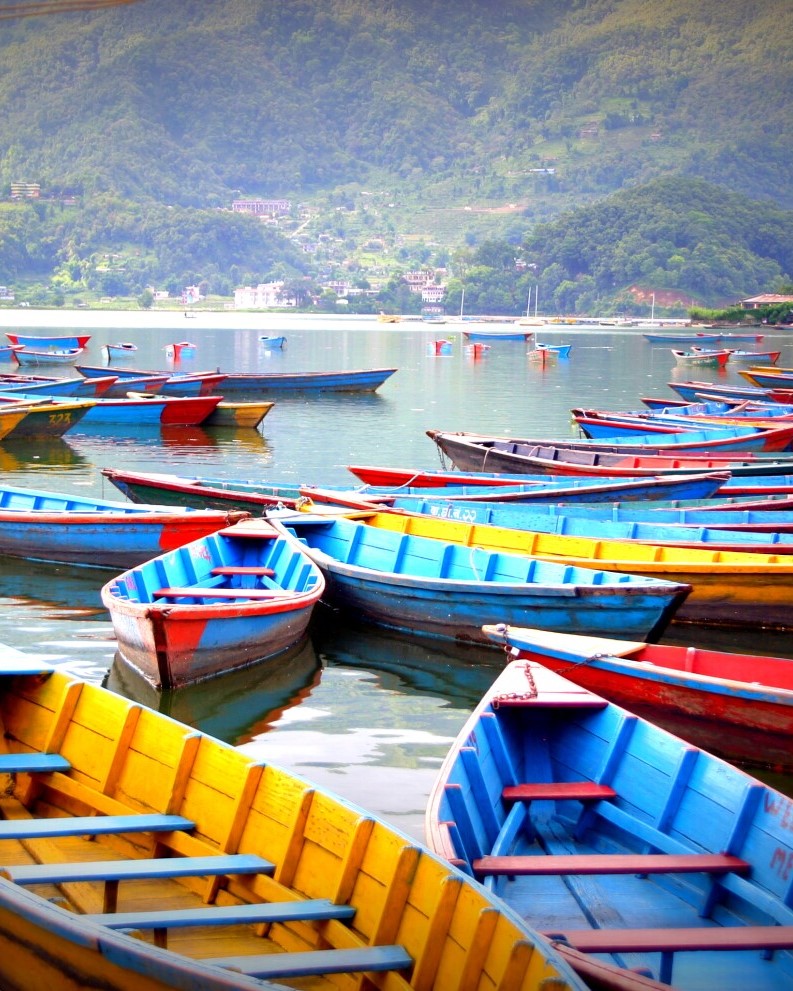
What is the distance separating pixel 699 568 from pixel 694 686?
3.37m

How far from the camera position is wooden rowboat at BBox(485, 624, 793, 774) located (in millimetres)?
6480

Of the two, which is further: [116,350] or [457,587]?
[116,350]

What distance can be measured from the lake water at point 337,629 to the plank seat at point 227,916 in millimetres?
2601

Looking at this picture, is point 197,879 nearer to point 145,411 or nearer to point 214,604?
point 214,604

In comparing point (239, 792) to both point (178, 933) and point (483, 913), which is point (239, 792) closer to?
point (178, 933)

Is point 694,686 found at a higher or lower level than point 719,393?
lower

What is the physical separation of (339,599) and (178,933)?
626 centimetres

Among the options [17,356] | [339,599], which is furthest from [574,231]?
[339,599]

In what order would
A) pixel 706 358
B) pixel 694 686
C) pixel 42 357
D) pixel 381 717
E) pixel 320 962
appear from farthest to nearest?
pixel 706 358, pixel 42 357, pixel 381 717, pixel 694 686, pixel 320 962

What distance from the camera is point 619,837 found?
17.4 ft

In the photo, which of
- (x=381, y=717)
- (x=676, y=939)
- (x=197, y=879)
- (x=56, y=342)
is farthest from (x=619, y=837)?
(x=56, y=342)

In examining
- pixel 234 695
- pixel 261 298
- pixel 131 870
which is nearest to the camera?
pixel 131 870

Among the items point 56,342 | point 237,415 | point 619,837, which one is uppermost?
point 56,342

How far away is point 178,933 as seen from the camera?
425 centimetres
